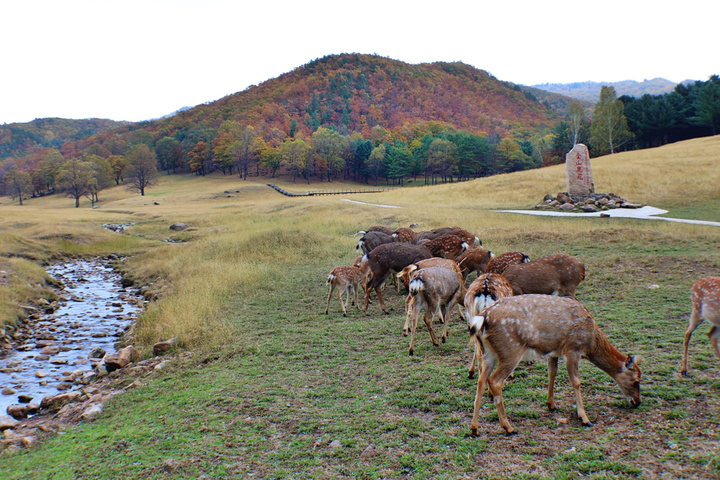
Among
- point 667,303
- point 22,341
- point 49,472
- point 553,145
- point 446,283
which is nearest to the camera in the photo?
point 49,472

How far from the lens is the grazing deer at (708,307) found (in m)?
6.01

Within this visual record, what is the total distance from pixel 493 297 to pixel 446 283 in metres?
1.71

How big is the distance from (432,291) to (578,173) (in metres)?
23.7

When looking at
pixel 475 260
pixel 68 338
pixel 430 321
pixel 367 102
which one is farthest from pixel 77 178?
pixel 367 102

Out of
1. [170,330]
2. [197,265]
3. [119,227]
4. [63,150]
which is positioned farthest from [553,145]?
[63,150]

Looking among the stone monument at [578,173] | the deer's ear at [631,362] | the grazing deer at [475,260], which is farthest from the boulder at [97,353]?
the stone monument at [578,173]

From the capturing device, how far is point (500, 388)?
5.19 m

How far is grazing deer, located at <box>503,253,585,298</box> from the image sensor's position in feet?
30.1

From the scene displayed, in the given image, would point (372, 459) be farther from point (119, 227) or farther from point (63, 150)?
point (63, 150)

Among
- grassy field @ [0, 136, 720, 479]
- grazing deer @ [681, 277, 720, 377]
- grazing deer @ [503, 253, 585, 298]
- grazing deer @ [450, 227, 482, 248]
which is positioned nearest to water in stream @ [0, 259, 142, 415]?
grassy field @ [0, 136, 720, 479]

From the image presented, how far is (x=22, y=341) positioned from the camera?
12695mm

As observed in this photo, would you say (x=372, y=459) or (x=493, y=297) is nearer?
(x=372, y=459)

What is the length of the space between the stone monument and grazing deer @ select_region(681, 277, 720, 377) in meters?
24.1

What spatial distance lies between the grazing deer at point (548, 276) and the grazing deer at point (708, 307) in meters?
2.89
